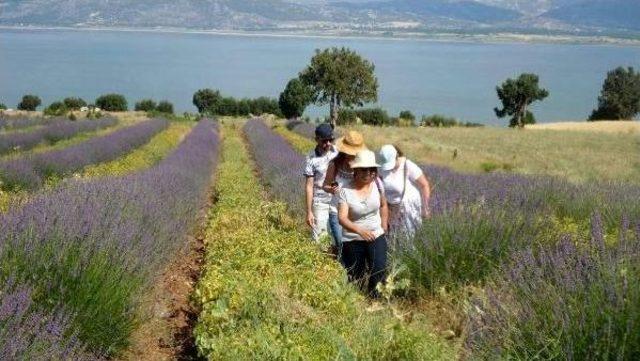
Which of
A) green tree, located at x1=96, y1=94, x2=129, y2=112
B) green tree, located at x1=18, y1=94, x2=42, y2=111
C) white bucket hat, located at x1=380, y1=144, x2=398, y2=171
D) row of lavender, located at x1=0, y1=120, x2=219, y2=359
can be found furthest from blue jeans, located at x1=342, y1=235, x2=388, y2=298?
green tree, located at x1=18, y1=94, x2=42, y2=111

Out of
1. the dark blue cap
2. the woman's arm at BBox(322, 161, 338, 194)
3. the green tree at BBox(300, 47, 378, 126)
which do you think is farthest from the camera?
the green tree at BBox(300, 47, 378, 126)

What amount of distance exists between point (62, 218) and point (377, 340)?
7.53 feet

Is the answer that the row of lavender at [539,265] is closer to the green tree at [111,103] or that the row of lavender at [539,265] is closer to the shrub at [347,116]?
the shrub at [347,116]

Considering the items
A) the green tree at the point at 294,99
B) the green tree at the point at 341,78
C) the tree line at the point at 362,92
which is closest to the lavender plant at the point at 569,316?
the tree line at the point at 362,92

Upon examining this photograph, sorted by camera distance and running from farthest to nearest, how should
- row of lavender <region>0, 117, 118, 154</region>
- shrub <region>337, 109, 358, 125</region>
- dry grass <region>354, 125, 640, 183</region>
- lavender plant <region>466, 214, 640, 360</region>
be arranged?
1. shrub <region>337, 109, 358, 125</region>
2. dry grass <region>354, 125, 640, 183</region>
3. row of lavender <region>0, 117, 118, 154</region>
4. lavender plant <region>466, 214, 640, 360</region>

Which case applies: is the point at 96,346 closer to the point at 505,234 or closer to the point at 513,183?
the point at 505,234

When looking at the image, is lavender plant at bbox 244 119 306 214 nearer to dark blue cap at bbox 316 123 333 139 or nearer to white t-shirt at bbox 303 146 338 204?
white t-shirt at bbox 303 146 338 204

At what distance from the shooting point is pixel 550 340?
11.1 feet

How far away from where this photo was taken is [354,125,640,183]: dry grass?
84.4 feet

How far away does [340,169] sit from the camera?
248 inches

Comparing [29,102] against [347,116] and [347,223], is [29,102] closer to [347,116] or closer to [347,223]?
[347,116]

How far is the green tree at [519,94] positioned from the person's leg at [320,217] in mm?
71655

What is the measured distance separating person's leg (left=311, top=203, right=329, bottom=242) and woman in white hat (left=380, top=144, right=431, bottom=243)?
92 centimetres

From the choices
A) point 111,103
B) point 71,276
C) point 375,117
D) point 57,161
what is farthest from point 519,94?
point 71,276
